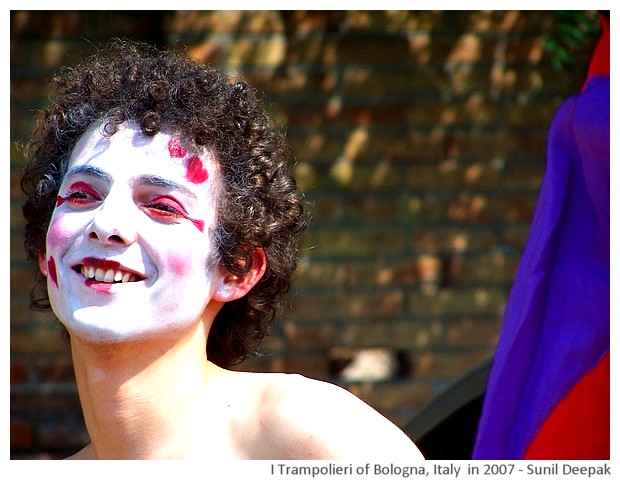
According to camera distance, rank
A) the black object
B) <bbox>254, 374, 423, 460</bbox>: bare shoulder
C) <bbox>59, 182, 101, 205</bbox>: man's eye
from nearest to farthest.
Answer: <bbox>254, 374, 423, 460</bbox>: bare shoulder < <bbox>59, 182, 101, 205</bbox>: man's eye < the black object

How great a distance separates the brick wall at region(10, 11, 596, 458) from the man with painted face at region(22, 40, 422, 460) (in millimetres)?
1490

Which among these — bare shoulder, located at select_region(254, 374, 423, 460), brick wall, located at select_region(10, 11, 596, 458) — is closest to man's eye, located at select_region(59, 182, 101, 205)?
bare shoulder, located at select_region(254, 374, 423, 460)

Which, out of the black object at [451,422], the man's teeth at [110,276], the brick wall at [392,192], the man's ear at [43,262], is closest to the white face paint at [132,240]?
the man's teeth at [110,276]

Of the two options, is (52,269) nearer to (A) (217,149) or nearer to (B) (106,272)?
(B) (106,272)

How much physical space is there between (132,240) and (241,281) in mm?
283

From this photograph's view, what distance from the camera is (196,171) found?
201cm

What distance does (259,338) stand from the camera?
91.3 inches

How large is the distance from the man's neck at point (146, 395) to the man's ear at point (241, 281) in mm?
89

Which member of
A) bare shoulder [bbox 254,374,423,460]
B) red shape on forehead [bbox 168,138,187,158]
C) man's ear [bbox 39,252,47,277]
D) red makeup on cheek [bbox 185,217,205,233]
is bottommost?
bare shoulder [bbox 254,374,423,460]

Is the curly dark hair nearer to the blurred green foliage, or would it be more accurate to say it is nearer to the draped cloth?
the draped cloth

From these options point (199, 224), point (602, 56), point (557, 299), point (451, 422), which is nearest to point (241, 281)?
point (199, 224)

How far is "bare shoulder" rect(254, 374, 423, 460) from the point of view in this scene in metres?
1.86
